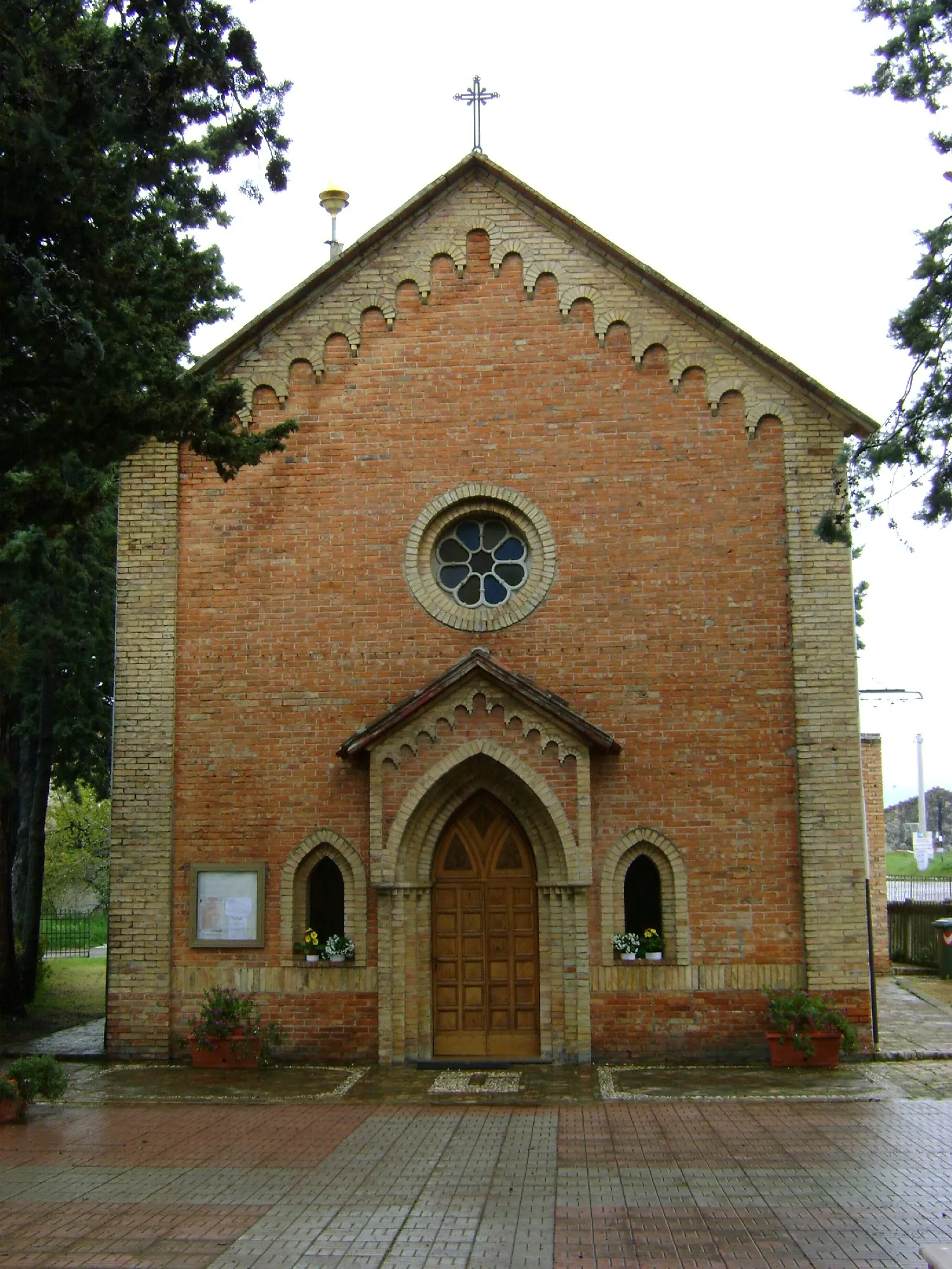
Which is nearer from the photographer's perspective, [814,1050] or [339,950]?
[814,1050]

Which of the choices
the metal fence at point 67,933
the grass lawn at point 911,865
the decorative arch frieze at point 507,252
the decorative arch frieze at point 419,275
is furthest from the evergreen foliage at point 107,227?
the grass lawn at point 911,865

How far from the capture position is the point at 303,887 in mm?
15320

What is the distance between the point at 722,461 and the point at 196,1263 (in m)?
10.5

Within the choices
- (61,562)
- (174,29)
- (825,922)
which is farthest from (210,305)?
(825,922)

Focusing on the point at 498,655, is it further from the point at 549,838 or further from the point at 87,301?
the point at 87,301

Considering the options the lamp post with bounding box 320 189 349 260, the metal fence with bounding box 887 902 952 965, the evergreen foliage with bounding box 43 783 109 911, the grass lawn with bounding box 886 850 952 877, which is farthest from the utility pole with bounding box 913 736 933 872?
the lamp post with bounding box 320 189 349 260

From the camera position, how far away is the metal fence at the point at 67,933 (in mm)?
33469

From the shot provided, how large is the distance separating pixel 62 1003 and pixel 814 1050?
12.8m

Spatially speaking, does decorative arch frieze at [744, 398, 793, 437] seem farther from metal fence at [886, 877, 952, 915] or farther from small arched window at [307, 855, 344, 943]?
metal fence at [886, 877, 952, 915]

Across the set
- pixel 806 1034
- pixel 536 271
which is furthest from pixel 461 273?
pixel 806 1034

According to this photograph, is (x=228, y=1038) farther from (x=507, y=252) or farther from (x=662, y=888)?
(x=507, y=252)

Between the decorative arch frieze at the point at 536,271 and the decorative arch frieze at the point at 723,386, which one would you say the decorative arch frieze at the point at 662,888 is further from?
the decorative arch frieze at the point at 536,271

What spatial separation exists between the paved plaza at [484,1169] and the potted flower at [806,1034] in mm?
239

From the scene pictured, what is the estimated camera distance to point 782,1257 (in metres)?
7.73
